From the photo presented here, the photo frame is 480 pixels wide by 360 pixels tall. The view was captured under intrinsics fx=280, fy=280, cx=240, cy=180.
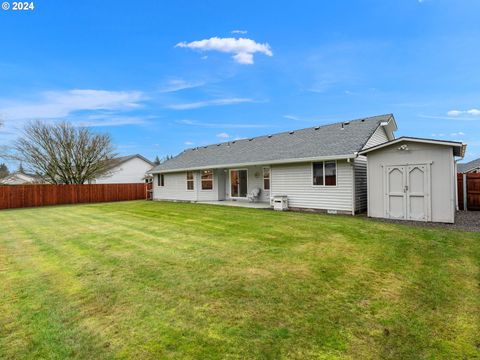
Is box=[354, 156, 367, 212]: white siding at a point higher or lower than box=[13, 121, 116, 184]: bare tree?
lower

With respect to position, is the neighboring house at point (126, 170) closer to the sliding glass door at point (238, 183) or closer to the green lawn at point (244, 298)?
the sliding glass door at point (238, 183)

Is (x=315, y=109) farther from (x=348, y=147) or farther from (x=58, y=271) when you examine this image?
(x=58, y=271)

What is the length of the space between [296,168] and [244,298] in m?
9.75

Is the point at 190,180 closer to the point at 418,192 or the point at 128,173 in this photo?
the point at 418,192

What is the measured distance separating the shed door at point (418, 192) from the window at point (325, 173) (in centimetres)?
277

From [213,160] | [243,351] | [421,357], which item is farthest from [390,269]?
[213,160]

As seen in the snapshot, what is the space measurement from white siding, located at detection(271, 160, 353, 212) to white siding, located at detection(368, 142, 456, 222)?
1.16 m

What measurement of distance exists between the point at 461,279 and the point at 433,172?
18.0 ft

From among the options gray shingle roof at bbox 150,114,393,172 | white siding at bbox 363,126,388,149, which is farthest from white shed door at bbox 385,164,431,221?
white siding at bbox 363,126,388,149

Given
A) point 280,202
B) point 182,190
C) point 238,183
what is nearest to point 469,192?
point 280,202

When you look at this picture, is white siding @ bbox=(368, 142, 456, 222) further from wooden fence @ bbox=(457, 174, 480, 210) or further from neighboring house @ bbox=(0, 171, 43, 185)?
neighboring house @ bbox=(0, 171, 43, 185)

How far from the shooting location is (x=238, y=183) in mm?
17234

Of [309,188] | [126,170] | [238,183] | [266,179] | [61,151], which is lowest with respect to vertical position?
[309,188]

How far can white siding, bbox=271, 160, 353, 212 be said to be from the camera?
11.0m
